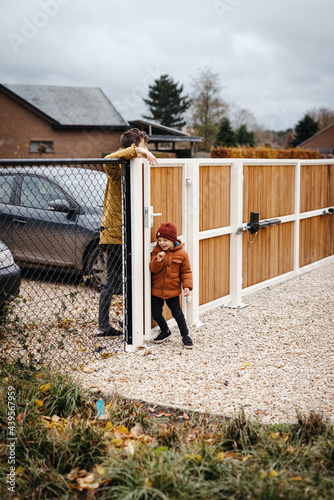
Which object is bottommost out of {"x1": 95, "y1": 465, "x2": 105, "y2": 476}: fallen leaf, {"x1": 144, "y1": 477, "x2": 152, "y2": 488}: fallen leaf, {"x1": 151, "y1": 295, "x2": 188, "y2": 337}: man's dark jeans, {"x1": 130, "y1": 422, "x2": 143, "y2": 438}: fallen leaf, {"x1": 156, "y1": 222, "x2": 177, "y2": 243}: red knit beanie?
{"x1": 130, "y1": 422, "x2": 143, "y2": 438}: fallen leaf

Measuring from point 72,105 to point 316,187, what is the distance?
104 ft

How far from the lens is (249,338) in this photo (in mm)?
5496

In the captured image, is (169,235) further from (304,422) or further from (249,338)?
(304,422)

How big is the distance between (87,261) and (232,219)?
2194mm

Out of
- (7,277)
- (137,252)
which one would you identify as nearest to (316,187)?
(137,252)

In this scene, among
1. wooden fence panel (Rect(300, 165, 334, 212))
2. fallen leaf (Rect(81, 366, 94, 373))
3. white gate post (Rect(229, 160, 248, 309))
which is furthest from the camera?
wooden fence panel (Rect(300, 165, 334, 212))


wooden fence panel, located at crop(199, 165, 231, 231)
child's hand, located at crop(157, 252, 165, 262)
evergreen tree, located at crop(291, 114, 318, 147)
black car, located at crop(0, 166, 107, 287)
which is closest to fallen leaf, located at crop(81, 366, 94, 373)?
child's hand, located at crop(157, 252, 165, 262)

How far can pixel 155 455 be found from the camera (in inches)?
110

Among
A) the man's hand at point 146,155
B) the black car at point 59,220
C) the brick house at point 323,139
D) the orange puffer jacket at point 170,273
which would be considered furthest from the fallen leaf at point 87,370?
the brick house at point 323,139

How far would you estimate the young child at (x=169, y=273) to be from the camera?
503 centimetres

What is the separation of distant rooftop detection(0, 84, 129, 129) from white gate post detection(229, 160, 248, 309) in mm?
30239

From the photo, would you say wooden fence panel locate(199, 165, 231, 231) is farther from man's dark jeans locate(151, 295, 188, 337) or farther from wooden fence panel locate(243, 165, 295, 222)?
man's dark jeans locate(151, 295, 188, 337)

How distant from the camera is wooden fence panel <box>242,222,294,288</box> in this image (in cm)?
725

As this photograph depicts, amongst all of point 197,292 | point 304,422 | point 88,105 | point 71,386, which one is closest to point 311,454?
point 304,422
